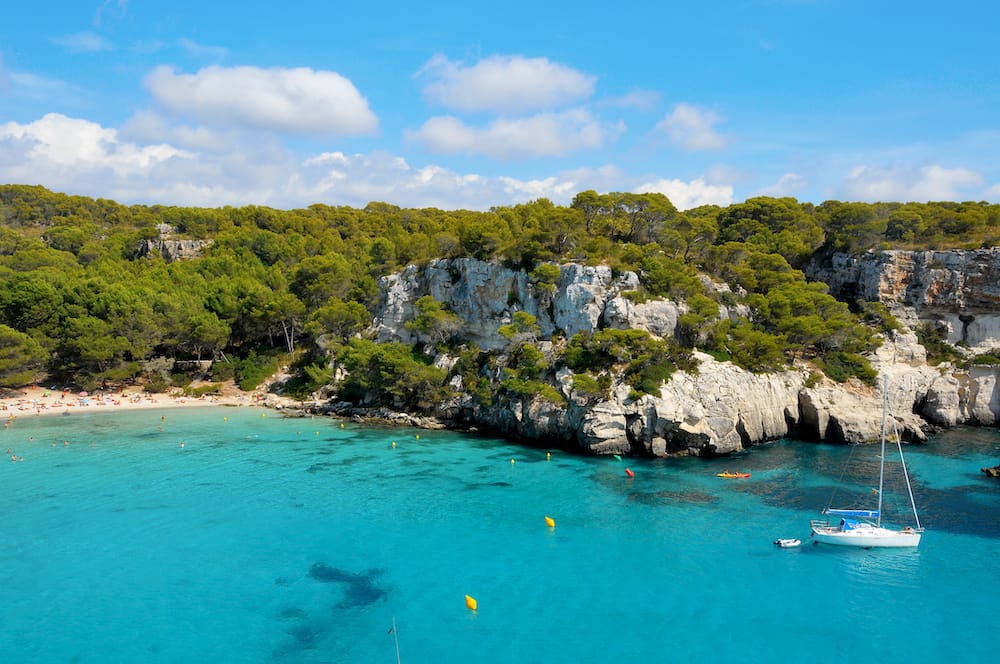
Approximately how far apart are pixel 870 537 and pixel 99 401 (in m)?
62.2

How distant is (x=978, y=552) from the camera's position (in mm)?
25578

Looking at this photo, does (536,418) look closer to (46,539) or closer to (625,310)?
(625,310)

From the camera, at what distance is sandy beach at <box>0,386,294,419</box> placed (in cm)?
5281

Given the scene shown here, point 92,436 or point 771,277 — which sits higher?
point 771,277

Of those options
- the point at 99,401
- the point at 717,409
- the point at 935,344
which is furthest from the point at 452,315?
the point at 935,344

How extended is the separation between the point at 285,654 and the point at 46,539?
53.3ft

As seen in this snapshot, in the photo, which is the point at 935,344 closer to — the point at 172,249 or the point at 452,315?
the point at 452,315

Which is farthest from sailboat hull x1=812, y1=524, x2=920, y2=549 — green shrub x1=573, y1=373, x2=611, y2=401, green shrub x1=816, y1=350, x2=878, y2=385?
green shrub x1=816, y1=350, x2=878, y2=385

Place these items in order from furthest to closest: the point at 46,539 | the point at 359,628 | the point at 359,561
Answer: the point at 46,539 < the point at 359,561 < the point at 359,628

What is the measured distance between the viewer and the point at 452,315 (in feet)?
175

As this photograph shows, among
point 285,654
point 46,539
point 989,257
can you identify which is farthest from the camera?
point 989,257

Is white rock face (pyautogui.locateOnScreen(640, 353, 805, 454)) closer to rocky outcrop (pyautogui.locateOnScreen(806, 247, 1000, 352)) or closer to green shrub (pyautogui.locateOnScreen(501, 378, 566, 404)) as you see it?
green shrub (pyautogui.locateOnScreen(501, 378, 566, 404))

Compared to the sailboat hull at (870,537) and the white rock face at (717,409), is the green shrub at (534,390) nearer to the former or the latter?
the white rock face at (717,409)

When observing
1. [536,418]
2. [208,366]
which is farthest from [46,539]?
[208,366]
